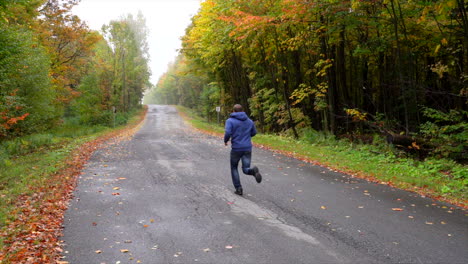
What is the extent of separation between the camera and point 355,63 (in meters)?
20.5

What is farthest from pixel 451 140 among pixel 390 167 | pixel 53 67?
pixel 53 67

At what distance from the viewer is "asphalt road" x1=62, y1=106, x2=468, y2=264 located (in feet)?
14.6

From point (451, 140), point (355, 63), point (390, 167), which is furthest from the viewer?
point (355, 63)

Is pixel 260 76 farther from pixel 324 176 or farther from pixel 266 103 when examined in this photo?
pixel 324 176

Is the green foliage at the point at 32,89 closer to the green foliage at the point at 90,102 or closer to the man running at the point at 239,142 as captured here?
the green foliage at the point at 90,102

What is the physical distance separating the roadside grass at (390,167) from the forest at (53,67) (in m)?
11.0

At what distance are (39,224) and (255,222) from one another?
11.6 feet

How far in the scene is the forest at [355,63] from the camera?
40.1 ft

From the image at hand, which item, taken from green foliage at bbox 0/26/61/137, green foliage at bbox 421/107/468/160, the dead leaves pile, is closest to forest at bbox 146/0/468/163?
green foliage at bbox 421/107/468/160

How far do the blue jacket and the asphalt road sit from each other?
1.08 metres

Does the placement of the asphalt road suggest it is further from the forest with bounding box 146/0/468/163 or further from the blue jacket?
the forest with bounding box 146/0/468/163

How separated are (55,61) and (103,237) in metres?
26.5

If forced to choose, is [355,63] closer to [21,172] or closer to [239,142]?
[239,142]

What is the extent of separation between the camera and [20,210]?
6504mm
